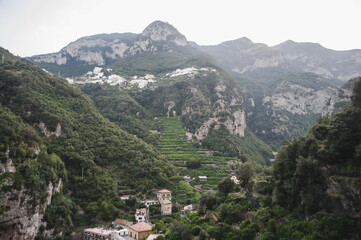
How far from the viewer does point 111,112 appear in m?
112

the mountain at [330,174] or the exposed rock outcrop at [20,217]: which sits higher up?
the mountain at [330,174]

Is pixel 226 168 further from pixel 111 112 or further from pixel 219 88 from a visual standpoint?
pixel 219 88

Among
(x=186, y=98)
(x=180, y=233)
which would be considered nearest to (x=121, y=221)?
(x=180, y=233)

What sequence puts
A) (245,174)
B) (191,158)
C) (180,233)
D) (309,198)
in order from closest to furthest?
(309,198) < (180,233) < (245,174) < (191,158)

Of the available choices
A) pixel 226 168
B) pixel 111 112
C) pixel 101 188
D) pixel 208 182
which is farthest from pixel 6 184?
pixel 111 112

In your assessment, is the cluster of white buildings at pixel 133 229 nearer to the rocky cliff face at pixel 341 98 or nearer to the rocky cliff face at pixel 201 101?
the rocky cliff face at pixel 201 101

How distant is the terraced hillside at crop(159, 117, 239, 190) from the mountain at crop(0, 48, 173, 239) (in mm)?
6743

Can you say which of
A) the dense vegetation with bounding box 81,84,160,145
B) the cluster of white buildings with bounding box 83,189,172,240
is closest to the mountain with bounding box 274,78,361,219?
the cluster of white buildings with bounding box 83,189,172,240

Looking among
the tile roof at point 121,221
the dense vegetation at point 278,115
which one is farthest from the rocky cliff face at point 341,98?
the tile roof at point 121,221

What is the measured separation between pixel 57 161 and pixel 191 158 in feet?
122

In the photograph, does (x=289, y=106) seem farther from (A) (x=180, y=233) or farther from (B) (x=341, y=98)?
(A) (x=180, y=233)

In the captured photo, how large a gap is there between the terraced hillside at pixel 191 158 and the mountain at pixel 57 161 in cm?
674

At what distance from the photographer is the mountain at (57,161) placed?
161ft

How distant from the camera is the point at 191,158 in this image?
8725 centimetres
